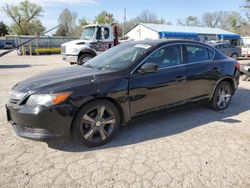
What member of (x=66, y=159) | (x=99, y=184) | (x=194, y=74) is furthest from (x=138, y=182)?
(x=194, y=74)

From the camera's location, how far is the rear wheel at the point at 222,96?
4.84 meters

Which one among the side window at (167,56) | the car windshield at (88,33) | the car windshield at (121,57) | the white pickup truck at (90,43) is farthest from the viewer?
the car windshield at (88,33)

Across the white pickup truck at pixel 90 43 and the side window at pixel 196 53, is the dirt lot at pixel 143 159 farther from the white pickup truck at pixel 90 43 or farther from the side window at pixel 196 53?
the white pickup truck at pixel 90 43

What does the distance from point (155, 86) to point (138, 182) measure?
171 centimetres

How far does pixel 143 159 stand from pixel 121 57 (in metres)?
1.88

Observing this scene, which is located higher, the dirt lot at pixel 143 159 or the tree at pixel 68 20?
the tree at pixel 68 20

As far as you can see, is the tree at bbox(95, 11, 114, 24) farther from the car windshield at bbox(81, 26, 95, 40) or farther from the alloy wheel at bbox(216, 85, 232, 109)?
the alloy wheel at bbox(216, 85, 232, 109)

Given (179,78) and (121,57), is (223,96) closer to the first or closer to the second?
(179,78)

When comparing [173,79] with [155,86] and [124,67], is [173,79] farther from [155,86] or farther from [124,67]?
[124,67]

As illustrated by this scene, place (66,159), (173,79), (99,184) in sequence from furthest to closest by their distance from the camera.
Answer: (173,79) → (66,159) → (99,184)

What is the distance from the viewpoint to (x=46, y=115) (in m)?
2.92

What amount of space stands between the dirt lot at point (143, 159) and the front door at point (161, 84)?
0.51m

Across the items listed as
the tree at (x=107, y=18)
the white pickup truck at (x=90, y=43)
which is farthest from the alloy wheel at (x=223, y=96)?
the tree at (x=107, y=18)

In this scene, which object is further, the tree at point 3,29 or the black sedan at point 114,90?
the tree at point 3,29
